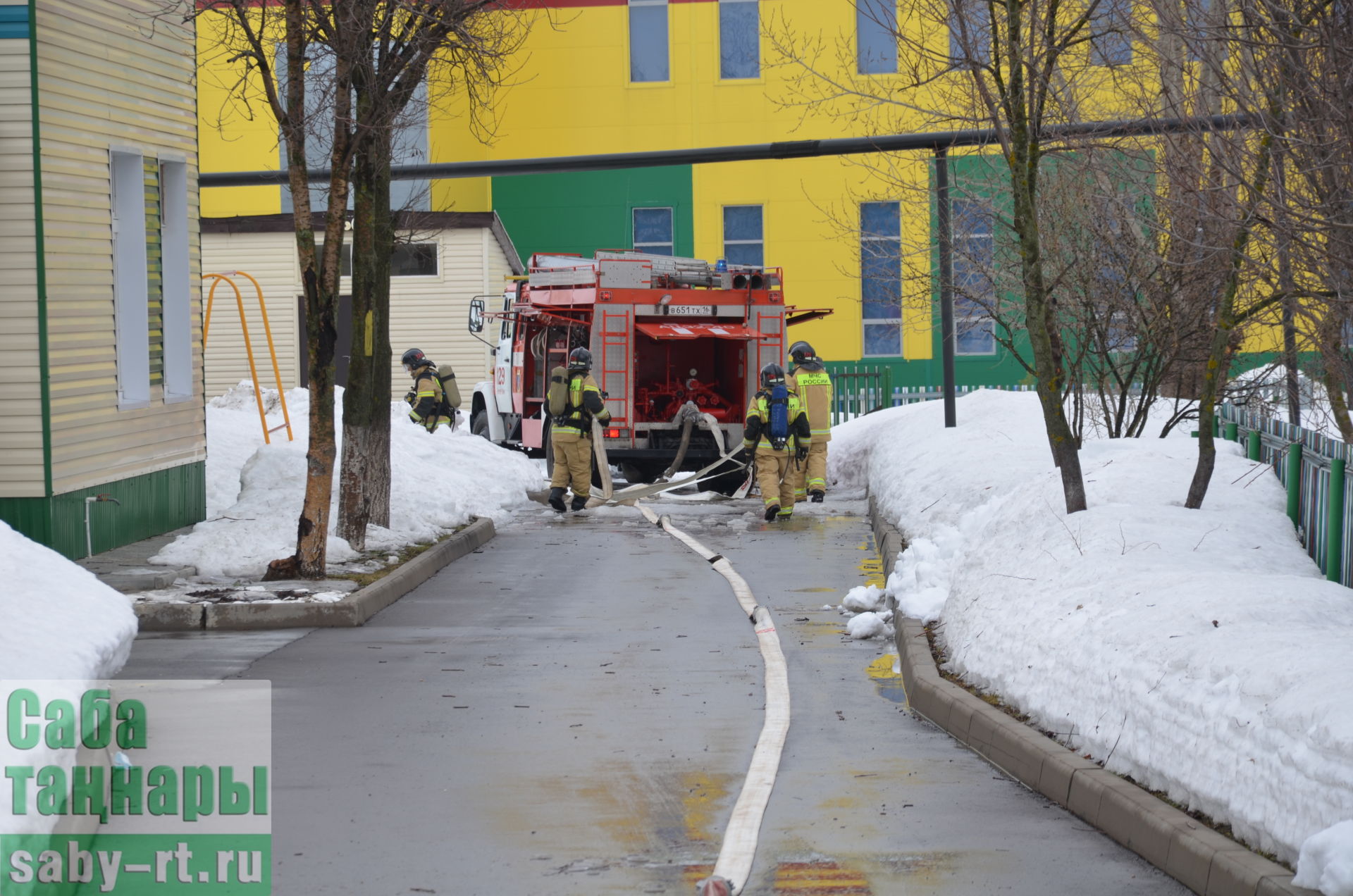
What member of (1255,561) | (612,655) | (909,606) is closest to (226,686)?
(612,655)

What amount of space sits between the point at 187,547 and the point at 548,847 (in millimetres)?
7970

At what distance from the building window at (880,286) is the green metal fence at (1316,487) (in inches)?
771

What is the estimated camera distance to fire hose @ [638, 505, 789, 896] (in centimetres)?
535

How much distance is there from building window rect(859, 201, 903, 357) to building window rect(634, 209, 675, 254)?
167 inches

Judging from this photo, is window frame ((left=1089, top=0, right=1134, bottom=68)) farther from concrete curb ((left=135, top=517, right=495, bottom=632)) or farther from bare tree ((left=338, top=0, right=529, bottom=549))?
concrete curb ((left=135, top=517, right=495, bottom=632))

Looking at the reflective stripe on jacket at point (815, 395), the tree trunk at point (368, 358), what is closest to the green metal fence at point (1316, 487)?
the tree trunk at point (368, 358)

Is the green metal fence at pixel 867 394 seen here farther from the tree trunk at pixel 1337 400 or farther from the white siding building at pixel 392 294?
the tree trunk at pixel 1337 400

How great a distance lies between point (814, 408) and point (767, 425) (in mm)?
1500

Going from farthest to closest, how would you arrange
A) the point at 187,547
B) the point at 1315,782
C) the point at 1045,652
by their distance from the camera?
1. the point at 187,547
2. the point at 1045,652
3. the point at 1315,782

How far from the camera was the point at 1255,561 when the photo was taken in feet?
28.7

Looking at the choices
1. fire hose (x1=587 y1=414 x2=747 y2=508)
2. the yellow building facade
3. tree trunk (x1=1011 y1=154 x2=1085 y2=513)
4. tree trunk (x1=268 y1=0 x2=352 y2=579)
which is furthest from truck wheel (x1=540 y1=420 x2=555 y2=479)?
the yellow building facade

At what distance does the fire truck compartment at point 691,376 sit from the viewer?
20.7m

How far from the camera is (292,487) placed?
15148 mm

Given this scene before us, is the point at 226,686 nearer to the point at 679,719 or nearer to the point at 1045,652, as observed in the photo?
the point at 679,719
